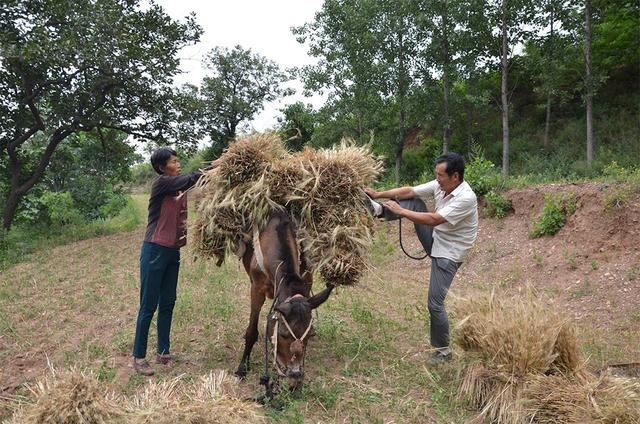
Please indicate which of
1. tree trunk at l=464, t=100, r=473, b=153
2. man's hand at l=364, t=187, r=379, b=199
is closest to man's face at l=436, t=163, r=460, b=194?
man's hand at l=364, t=187, r=379, b=199

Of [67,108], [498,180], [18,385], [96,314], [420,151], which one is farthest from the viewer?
[420,151]

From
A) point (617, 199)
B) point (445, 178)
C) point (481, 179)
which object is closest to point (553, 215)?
point (617, 199)

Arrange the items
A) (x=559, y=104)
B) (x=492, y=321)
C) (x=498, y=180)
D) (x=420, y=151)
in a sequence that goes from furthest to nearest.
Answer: (x=420, y=151)
(x=559, y=104)
(x=498, y=180)
(x=492, y=321)

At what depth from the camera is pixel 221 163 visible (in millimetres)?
4645

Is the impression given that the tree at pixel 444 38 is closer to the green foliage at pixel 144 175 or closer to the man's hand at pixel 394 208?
the man's hand at pixel 394 208

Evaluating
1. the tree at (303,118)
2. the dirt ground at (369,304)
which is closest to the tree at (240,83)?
the tree at (303,118)

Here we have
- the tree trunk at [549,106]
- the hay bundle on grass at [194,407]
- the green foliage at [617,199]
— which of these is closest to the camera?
the hay bundle on grass at [194,407]

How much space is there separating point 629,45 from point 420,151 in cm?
919

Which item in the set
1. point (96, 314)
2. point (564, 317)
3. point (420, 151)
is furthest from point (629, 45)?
point (96, 314)

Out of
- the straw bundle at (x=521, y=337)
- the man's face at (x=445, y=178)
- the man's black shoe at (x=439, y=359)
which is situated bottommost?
the man's black shoe at (x=439, y=359)

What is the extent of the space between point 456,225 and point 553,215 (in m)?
6.18

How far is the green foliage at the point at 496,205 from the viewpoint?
11414 mm

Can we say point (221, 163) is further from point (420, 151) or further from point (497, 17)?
point (420, 151)

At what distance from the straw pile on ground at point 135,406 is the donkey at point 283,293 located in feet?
1.62
